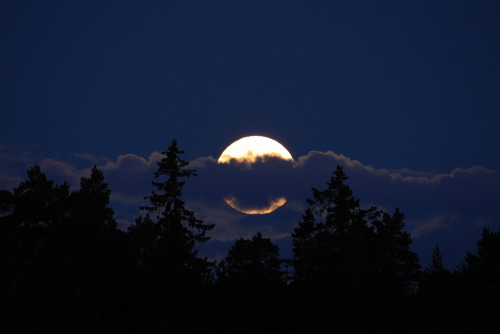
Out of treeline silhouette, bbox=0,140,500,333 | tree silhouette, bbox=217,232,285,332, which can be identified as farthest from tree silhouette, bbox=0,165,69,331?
tree silhouette, bbox=217,232,285,332

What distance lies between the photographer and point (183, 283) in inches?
1617

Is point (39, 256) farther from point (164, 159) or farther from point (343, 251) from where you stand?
point (343, 251)

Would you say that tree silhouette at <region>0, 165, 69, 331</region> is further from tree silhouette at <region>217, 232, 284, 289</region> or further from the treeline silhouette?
tree silhouette at <region>217, 232, 284, 289</region>

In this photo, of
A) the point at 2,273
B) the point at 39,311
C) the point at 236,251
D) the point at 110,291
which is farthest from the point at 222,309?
the point at 236,251

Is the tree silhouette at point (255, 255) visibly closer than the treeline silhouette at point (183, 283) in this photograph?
No

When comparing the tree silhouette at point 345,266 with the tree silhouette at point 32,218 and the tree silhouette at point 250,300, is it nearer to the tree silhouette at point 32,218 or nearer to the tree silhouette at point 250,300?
the tree silhouette at point 250,300

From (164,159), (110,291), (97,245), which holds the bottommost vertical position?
(110,291)

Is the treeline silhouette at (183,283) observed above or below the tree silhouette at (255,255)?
below

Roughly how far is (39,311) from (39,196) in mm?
11328

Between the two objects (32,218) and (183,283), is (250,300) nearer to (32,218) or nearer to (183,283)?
(183,283)

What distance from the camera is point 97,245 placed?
139 ft

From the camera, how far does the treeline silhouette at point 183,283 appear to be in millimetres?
36562

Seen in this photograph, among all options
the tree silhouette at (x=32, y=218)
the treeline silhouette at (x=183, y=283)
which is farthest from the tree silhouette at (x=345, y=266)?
the tree silhouette at (x=32, y=218)

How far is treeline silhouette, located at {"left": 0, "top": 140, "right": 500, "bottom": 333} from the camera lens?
3656 centimetres
